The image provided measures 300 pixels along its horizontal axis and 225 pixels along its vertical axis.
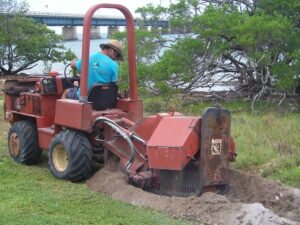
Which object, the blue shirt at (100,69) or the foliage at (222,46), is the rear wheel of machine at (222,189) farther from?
the foliage at (222,46)

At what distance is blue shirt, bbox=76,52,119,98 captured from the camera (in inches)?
291

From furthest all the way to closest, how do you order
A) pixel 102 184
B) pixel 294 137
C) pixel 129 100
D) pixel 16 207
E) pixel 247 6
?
pixel 247 6 < pixel 294 137 < pixel 129 100 < pixel 102 184 < pixel 16 207

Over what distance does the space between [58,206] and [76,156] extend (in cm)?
119

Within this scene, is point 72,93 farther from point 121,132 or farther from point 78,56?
point 78,56

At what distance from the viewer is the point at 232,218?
5.27 meters

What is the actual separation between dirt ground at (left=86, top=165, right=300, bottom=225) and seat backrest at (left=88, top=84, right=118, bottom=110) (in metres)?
0.81

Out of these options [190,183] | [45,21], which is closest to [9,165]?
[190,183]

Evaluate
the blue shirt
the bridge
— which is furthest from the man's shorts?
the bridge

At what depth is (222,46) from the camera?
13273 millimetres

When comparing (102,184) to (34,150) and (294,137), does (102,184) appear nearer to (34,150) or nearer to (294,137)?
(34,150)

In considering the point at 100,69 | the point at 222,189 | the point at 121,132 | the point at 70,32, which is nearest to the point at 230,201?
the point at 222,189

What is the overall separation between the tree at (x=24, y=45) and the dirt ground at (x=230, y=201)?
2245 centimetres

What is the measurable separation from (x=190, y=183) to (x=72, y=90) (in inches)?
92.5

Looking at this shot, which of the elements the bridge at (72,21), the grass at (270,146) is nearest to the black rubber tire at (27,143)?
the grass at (270,146)
